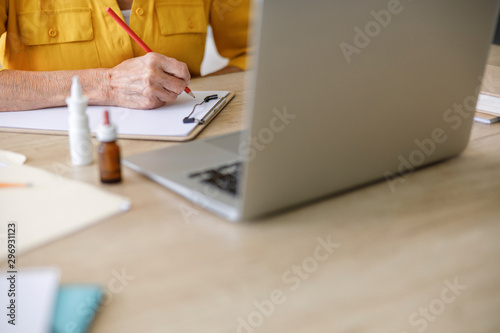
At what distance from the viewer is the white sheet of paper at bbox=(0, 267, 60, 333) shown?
0.56 meters

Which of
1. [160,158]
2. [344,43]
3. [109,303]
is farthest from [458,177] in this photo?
[109,303]

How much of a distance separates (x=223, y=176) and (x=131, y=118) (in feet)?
1.58

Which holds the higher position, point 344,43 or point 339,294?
point 344,43

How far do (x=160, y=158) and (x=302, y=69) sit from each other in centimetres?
37

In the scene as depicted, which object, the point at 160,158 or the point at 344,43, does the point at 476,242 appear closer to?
the point at 344,43

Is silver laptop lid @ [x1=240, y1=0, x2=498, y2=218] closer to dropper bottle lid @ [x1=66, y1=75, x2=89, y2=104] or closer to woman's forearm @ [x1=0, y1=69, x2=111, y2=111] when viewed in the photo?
dropper bottle lid @ [x1=66, y1=75, x2=89, y2=104]

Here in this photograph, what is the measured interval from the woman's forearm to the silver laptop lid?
2.43 ft

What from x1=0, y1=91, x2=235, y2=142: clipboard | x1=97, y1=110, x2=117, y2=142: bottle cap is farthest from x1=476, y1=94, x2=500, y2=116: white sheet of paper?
x1=97, y1=110, x2=117, y2=142: bottle cap

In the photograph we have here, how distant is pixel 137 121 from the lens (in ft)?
4.11

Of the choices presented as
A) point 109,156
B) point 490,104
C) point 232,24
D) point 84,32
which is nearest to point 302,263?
point 109,156

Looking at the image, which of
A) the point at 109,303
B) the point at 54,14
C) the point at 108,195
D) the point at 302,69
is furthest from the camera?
the point at 54,14

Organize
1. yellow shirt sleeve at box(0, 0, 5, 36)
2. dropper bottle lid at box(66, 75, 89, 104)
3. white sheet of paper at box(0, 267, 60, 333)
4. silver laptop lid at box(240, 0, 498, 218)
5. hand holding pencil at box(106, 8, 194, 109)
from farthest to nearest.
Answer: yellow shirt sleeve at box(0, 0, 5, 36)
hand holding pencil at box(106, 8, 194, 109)
dropper bottle lid at box(66, 75, 89, 104)
silver laptop lid at box(240, 0, 498, 218)
white sheet of paper at box(0, 267, 60, 333)

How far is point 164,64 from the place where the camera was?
1368mm

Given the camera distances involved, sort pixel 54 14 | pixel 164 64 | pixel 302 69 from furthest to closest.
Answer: pixel 54 14 < pixel 164 64 < pixel 302 69
